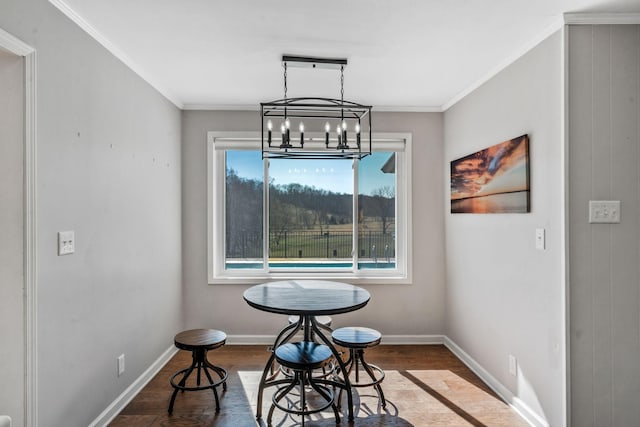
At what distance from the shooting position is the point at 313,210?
13.7 feet

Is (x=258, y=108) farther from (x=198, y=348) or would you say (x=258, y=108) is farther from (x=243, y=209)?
(x=198, y=348)

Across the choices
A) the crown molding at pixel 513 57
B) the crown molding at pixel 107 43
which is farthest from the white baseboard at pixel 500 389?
the crown molding at pixel 107 43

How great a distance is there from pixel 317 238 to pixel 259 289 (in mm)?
1343

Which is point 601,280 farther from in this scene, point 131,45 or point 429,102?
point 131,45

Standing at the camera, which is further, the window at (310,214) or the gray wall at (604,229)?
the window at (310,214)

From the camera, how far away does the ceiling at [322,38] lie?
80.2 inches

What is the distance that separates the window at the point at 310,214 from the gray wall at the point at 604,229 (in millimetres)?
1964

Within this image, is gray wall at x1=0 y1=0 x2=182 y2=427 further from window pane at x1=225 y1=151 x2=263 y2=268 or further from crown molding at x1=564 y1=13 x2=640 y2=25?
crown molding at x1=564 y1=13 x2=640 y2=25

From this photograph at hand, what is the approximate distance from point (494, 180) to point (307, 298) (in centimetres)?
167

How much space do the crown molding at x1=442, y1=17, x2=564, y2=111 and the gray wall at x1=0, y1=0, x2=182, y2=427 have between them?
272cm

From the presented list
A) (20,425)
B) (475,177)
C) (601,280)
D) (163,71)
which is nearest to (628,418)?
(601,280)

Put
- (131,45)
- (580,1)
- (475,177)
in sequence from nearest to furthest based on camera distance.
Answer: (580,1), (131,45), (475,177)

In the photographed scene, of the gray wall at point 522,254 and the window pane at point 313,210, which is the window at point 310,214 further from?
the gray wall at point 522,254

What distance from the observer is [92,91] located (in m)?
2.29
